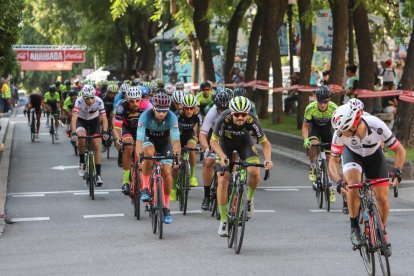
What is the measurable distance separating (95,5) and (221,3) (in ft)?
50.8

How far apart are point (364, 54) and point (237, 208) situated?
16.3 m

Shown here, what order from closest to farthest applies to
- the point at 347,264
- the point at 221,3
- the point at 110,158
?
the point at 347,264 → the point at 110,158 → the point at 221,3

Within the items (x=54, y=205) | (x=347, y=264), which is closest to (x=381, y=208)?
(x=347, y=264)

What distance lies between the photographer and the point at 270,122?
111ft

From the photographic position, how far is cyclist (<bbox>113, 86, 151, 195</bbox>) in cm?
1631

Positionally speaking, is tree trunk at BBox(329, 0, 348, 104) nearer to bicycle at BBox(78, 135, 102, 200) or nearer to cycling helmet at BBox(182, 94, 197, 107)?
bicycle at BBox(78, 135, 102, 200)

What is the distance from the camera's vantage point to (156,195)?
1300cm

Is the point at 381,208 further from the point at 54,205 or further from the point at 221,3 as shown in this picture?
the point at 221,3

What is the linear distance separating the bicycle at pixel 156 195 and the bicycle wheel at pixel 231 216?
1135 mm

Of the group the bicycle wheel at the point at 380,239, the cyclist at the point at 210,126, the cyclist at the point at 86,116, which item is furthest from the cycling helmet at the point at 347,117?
the cyclist at the point at 86,116

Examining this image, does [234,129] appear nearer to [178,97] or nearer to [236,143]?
[236,143]

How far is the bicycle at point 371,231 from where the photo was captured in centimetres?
935

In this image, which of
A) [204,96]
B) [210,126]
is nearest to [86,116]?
[204,96]

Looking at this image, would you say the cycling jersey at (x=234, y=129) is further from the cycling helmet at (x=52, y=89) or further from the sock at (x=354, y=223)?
the cycling helmet at (x=52, y=89)
